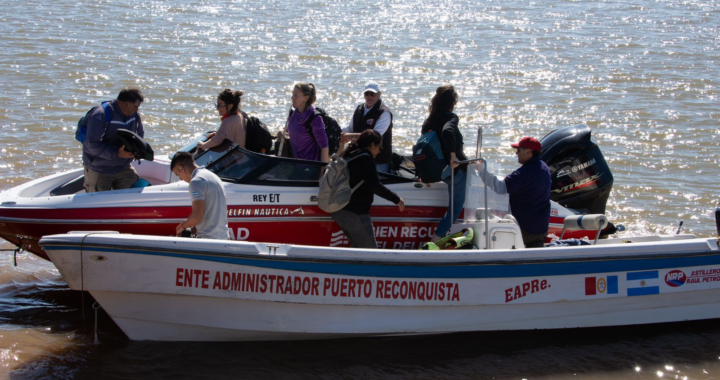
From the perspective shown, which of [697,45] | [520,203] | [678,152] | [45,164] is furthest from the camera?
[697,45]

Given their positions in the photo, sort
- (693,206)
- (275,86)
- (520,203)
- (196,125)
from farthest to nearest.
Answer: (275,86)
(196,125)
(693,206)
(520,203)

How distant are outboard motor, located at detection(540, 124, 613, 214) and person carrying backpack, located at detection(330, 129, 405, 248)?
6.87ft

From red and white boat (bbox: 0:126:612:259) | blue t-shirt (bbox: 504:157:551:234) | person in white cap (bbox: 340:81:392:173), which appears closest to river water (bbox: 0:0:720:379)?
red and white boat (bbox: 0:126:612:259)

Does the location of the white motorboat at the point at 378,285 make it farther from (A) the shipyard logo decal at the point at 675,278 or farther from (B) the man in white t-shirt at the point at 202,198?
(B) the man in white t-shirt at the point at 202,198

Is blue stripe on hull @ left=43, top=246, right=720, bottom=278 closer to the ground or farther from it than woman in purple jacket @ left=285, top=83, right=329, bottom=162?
closer to the ground

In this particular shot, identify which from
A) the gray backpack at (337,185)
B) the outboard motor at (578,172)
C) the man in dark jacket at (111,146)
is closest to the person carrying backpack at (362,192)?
the gray backpack at (337,185)

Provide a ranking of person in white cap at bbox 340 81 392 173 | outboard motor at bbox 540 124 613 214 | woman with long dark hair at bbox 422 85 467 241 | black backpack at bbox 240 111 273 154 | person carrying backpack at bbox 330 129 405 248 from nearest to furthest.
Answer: person carrying backpack at bbox 330 129 405 248, woman with long dark hair at bbox 422 85 467 241, person in white cap at bbox 340 81 392 173, black backpack at bbox 240 111 273 154, outboard motor at bbox 540 124 613 214

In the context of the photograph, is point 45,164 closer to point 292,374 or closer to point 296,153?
point 296,153

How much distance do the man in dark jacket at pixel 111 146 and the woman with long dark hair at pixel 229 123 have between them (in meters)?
0.71

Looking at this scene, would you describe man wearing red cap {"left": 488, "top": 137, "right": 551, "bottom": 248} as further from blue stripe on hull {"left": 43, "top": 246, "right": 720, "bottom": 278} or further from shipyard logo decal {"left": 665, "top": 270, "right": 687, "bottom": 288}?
shipyard logo decal {"left": 665, "top": 270, "right": 687, "bottom": 288}

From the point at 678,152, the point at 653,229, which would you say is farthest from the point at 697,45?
the point at 653,229

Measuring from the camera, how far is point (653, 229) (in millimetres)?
9430

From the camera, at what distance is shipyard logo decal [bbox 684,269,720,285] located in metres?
6.23

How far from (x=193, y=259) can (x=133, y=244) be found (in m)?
0.44
